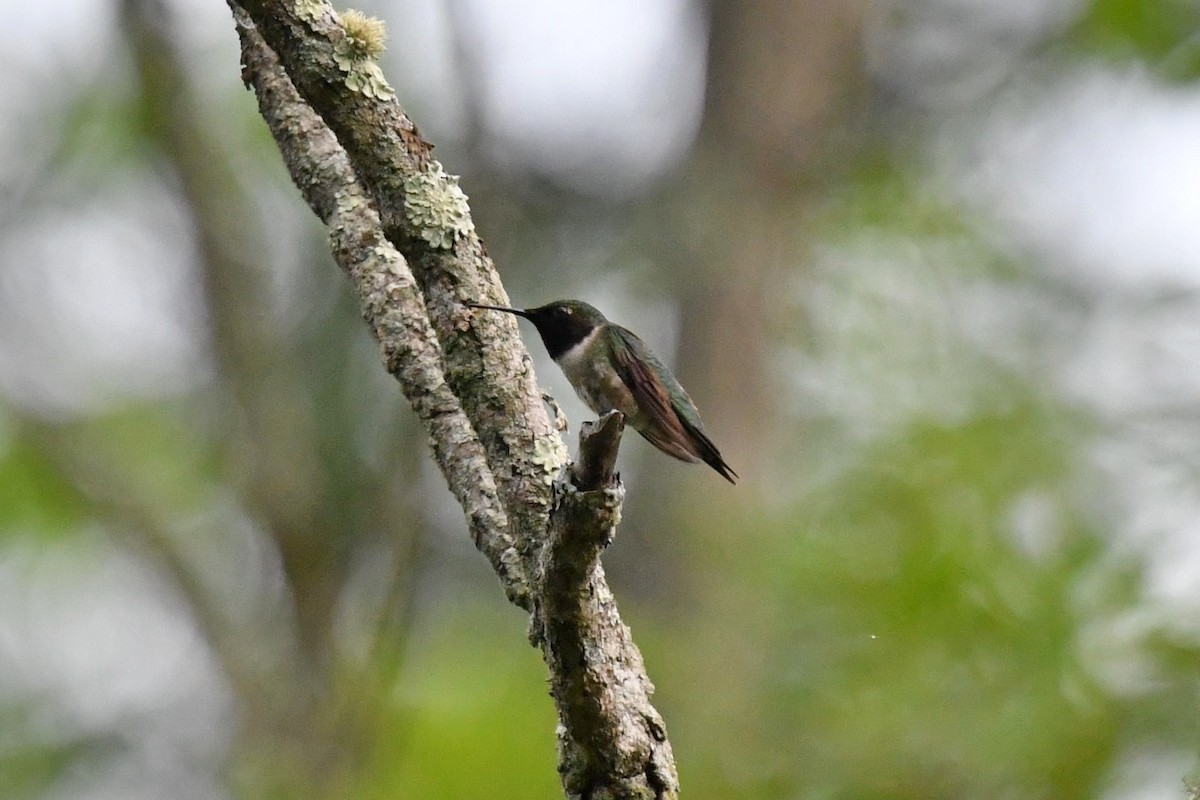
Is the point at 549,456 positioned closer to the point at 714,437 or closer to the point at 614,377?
the point at 614,377

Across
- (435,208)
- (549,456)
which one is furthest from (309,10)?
(549,456)

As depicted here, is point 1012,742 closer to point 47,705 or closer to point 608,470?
point 608,470

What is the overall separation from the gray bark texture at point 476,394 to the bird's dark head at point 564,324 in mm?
1016

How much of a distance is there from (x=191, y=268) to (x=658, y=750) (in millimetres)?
6717

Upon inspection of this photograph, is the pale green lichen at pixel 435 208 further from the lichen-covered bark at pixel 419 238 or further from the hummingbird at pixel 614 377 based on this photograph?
the hummingbird at pixel 614 377

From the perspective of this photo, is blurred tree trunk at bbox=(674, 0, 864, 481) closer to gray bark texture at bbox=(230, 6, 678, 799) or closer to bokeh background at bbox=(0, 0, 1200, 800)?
bokeh background at bbox=(0, 0, 1200, 800)

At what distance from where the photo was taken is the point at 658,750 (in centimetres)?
263

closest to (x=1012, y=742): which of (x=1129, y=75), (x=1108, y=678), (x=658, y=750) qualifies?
(x=1108, y=678)

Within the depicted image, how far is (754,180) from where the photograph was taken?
9250 millimetres

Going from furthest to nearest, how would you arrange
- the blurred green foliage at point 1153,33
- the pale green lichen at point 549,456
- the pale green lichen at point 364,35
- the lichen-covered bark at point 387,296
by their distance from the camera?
the blurred green foliage at point 1153,33 → the lichen-covered bark at point 387,296 → the pale green lichen at point 364,35 → the pale green lichen at point 549,456

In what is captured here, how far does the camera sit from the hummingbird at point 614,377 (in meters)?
4.52

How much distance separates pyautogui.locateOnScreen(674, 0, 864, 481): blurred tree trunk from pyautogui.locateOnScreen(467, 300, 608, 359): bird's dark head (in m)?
3.85

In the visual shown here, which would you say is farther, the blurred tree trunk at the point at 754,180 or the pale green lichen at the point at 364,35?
the blurred tree trunk at the point at 754,180

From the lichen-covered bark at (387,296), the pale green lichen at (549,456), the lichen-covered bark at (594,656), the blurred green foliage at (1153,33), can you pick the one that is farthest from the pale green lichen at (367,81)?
the blurred green foliage at (1153,33)
